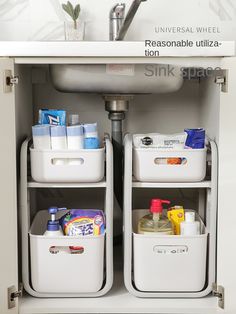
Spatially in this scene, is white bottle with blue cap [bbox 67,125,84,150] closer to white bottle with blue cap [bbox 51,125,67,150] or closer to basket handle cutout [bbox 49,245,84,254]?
white bottle with blue cap [bbox 51,125,67,150]

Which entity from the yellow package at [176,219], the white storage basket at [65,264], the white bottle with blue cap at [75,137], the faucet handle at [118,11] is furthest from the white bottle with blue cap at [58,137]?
the faucet handle at [118,11]

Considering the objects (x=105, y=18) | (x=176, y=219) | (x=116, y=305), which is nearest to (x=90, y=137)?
(x=176, y=219)

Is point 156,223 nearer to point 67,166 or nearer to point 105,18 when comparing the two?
point 67,166

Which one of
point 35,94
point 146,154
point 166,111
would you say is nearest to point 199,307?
point 146,154

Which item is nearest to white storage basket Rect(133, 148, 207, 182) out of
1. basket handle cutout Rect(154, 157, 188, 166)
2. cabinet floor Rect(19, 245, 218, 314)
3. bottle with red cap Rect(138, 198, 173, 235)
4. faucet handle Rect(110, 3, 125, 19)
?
basket handle cutout Rect(154, 157, 188, 166)

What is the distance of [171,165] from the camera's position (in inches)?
67.4

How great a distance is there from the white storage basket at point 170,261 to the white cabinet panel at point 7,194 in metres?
0.40

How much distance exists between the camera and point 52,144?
5.57 ft

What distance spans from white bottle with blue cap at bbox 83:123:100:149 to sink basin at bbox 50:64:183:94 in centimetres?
16

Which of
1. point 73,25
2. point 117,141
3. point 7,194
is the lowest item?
point 7,194

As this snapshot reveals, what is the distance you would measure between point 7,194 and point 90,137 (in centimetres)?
33

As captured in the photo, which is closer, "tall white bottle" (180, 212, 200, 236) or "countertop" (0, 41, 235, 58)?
"countertop" (0, 41, 235, 58)

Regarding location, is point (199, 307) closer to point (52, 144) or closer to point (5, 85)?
point (52, 144)

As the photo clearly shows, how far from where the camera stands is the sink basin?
1744mm
